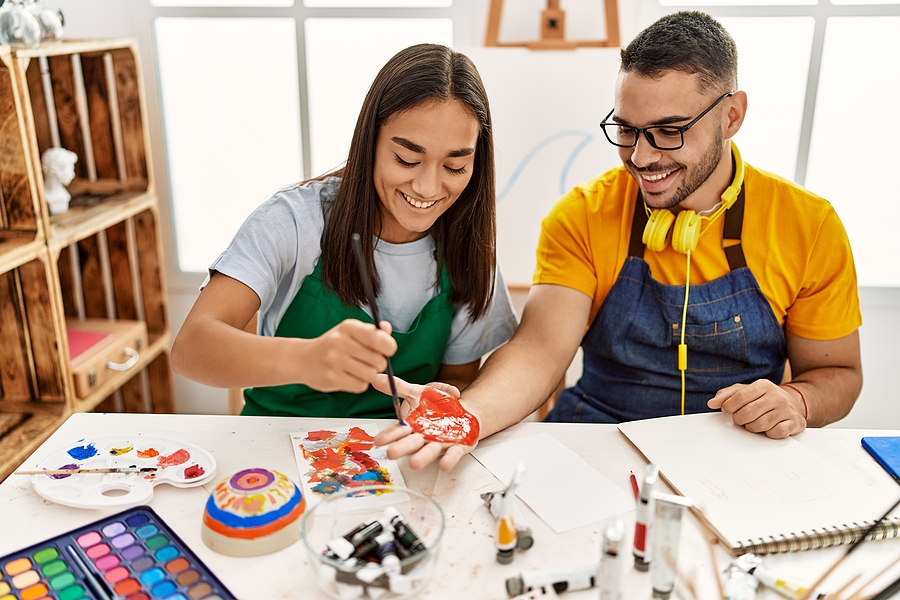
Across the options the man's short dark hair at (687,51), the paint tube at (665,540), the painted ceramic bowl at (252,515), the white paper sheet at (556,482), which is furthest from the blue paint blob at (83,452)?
the man's short dark hair at (687,51)

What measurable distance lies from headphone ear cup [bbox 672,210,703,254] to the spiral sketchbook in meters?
0.42

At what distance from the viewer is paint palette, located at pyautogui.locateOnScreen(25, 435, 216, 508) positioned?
1.14 metres

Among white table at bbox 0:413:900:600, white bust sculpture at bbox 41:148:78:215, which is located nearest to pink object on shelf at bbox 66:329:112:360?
white bust sculpture at bbox 41:148:78:215

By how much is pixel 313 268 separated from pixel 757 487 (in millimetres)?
943

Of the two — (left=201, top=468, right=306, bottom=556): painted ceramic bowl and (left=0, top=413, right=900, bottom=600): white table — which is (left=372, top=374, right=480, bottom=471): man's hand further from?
(left=201, top=468, right=306, bottom=556): painted ceramic bowl

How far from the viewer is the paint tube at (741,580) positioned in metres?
0.96

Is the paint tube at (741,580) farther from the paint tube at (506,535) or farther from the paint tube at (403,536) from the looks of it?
the paint tube at (403,536)

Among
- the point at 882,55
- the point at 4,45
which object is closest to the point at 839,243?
the point at 882,55

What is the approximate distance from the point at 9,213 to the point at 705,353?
1.78m

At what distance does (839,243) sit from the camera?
1.69 metres

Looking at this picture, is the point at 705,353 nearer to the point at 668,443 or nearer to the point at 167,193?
the point at 668,443

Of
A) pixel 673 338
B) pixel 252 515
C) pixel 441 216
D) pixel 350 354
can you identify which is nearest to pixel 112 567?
→ pixel 252 515

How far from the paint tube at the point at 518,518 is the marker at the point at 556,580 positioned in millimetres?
70

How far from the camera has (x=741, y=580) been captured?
3.24 ft
